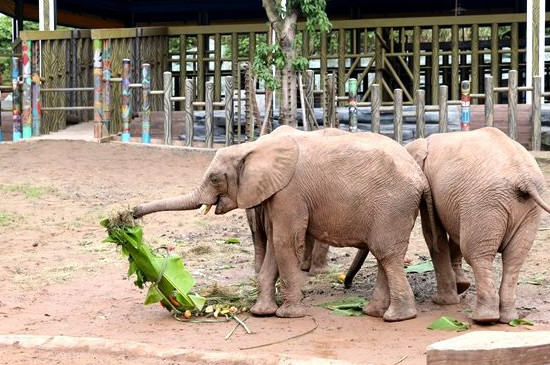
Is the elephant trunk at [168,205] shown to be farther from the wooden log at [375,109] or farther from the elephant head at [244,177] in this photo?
the wooden log at [375,109]

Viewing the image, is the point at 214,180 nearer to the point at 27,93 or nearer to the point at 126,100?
the point at 126,100

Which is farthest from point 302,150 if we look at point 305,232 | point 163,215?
point 163,215

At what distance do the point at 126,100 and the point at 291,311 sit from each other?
34.4ft

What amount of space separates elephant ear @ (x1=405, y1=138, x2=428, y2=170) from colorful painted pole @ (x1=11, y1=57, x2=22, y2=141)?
11.5 metres

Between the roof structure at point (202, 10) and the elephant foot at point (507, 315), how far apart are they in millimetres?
14898

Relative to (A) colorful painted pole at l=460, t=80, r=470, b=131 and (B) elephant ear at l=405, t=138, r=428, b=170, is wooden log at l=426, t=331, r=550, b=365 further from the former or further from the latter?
(A) colorful painted pole at l=460, t=80, r=470, b=131

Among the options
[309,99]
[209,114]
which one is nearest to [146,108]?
[209,114]

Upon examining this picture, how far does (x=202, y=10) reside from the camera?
78.6 ft

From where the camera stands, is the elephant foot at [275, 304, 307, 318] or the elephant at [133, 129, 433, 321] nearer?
the elephant at [133, 129, 433, 321]

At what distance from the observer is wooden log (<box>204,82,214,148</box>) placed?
56.0ft

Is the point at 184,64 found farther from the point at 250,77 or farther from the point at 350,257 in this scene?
the point at 350,257

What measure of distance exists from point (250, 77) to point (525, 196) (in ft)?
32.3

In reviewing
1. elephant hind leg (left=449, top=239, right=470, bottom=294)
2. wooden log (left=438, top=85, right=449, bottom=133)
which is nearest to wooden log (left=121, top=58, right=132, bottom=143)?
wooden log (left=438, top=85, right=449, bottom=133)

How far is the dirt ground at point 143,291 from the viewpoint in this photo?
677 cm
